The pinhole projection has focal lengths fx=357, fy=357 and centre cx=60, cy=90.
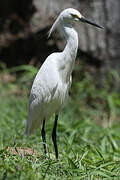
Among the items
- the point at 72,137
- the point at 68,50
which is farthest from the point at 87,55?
the point at 68,50

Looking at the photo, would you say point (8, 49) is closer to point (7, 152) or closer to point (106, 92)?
point (106, 92)

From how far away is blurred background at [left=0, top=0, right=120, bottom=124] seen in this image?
628 cm

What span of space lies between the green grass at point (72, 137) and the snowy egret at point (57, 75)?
1.42 ft

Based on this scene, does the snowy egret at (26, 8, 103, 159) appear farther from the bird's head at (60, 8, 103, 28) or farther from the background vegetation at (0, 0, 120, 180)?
the background vegetation at (0, 0, 120, 180)

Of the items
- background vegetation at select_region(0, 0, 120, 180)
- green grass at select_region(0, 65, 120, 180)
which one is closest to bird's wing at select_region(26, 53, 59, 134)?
green grass at select_region(0, 65, 120, 180)

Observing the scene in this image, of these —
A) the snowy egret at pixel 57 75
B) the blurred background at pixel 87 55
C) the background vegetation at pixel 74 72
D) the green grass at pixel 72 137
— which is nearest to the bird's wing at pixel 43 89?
the snowy egret at pixel 57 75

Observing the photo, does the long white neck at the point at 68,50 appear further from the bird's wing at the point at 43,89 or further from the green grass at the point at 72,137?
the green grass at the point at 72,137

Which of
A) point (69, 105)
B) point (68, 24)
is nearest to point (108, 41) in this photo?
point (69, 105)

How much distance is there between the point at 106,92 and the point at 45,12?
1.94m

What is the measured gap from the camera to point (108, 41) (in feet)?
22.0

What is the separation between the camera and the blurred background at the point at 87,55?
628cm

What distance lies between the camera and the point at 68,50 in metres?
3.43

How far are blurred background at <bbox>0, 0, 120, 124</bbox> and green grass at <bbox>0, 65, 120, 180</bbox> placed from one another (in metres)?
0.02

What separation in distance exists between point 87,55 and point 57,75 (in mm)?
3430
